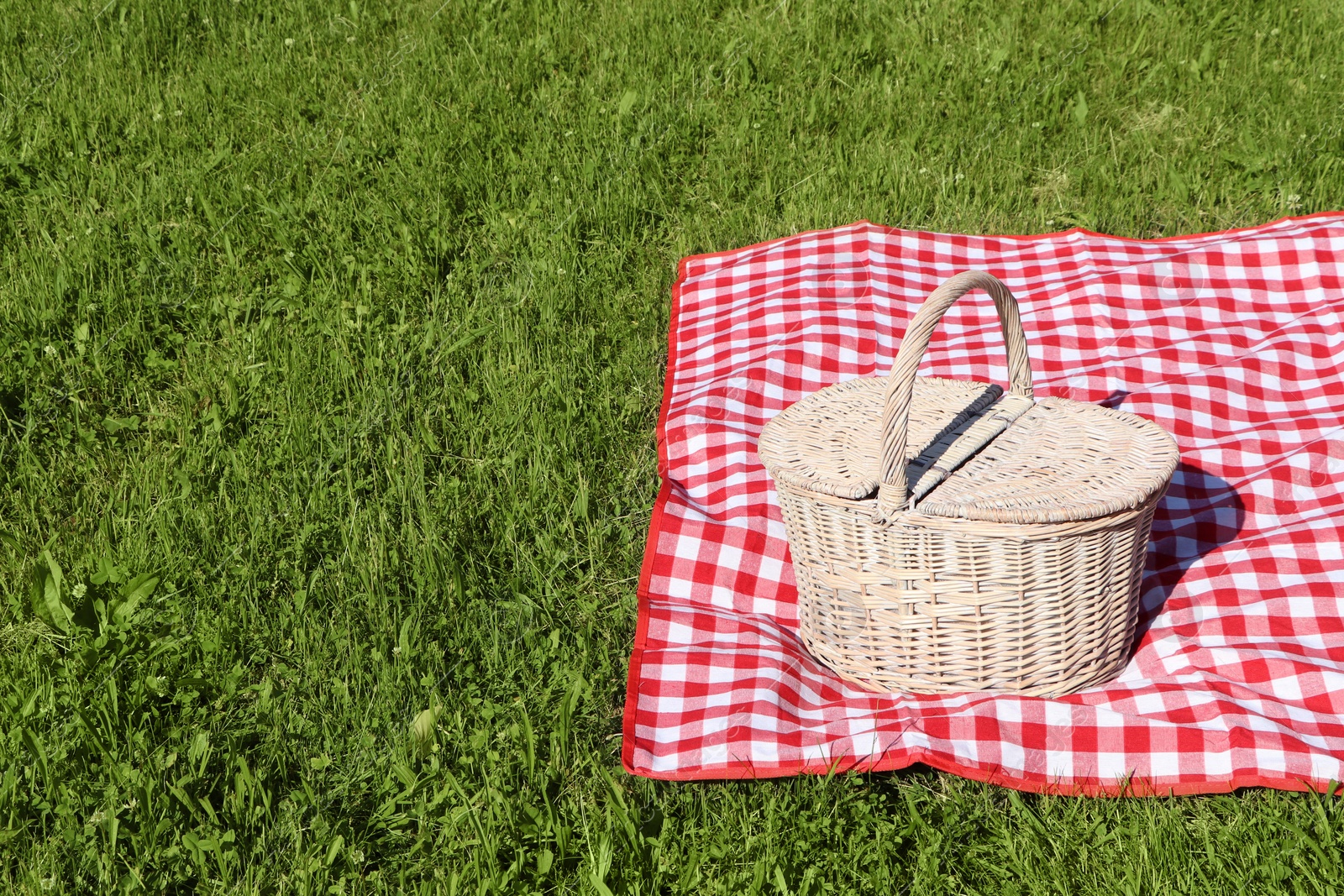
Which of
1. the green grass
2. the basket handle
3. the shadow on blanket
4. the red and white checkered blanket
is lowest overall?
the shadow on blanket

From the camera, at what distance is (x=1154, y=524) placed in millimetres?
2992

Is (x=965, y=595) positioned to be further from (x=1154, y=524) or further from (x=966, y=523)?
(x=1154, y=524)

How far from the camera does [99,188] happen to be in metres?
4.27

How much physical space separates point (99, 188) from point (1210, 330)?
4059mm

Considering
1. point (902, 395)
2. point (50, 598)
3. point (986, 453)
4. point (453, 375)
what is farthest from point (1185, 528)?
point (50, 598)

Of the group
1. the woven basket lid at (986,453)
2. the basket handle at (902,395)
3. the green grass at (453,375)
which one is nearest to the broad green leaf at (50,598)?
the green grass at (453,375)

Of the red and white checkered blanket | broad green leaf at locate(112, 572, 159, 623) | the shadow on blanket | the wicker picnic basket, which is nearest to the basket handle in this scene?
the wicker picnic basket

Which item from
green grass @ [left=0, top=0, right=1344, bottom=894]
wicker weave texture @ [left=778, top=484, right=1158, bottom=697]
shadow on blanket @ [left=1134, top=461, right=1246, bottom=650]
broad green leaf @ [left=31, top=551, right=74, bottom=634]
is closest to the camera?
green grass @ [left=0, top=0, right=1344, bottom=894]

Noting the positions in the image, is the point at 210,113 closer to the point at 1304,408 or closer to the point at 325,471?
the point at 325,471

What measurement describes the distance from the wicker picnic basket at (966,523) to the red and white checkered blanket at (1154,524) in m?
0.10

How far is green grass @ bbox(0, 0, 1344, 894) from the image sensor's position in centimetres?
199

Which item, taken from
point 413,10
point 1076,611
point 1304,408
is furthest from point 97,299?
point 1304,408

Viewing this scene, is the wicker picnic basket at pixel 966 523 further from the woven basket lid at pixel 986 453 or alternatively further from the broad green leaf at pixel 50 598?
the broad green leaf at pixel 50 598

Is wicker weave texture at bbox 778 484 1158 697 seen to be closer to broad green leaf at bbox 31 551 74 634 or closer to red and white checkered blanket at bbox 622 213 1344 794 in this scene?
red and white checkered blanket at bbox 622 213 1344 794
